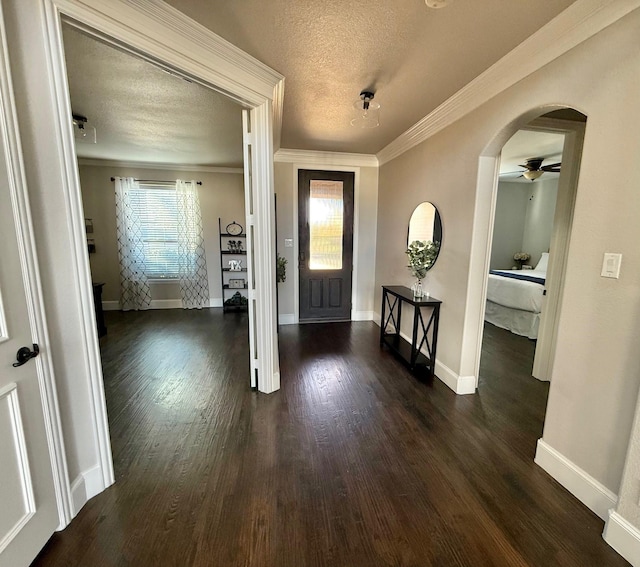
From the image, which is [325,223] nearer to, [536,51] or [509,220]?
[536,51]

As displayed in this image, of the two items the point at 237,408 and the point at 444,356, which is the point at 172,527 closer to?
the point at 237,408

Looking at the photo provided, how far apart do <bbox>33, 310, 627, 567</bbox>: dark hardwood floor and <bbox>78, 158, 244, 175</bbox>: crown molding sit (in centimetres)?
369

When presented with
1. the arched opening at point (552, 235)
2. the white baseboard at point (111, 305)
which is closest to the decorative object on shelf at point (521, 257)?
the arched opening at point (552, 235)

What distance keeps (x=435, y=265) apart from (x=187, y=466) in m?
2.69

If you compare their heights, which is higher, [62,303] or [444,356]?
[62,303]

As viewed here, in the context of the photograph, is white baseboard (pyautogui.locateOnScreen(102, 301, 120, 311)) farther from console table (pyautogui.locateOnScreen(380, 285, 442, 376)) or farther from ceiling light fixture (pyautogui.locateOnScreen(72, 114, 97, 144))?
console table (pyautogui.locateOnScreen(380, 285, 442, 376))

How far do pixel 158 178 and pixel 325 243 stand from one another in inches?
130

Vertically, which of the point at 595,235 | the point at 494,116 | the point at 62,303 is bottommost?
the point at 62,303

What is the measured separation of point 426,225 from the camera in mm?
3125

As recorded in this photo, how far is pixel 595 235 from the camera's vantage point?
1.48m

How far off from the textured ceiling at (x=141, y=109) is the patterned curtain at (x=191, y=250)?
0.80m

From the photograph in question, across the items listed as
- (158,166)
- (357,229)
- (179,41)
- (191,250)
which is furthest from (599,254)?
(158,166)

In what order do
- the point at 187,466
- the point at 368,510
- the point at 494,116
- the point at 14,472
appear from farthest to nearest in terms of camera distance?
the point at 494,116, the point at 187,466, the point at 368,510, the point at 14,472

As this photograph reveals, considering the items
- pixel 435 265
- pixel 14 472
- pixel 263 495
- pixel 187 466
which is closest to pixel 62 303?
pixel 14 472
